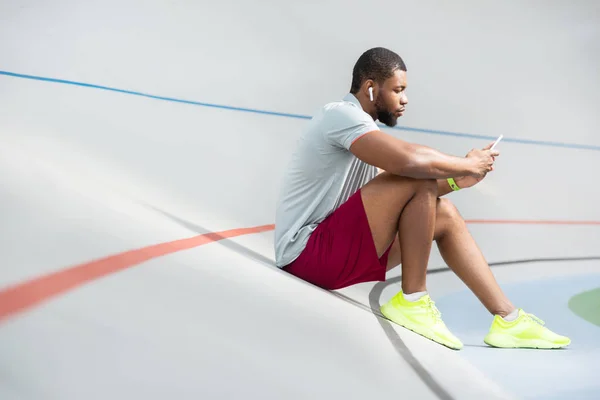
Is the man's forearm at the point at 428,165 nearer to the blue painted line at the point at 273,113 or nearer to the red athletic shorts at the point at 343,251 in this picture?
the red athletic shorts at the point at 343,251

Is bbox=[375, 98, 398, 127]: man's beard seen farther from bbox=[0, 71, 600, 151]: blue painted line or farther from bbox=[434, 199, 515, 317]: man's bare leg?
bbox=[0, 71, 600, 151]: blue painted line

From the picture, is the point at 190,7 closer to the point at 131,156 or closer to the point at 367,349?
the point at 131,156

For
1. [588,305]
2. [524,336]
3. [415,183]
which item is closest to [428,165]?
[415,183]

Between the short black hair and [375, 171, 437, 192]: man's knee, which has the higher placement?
the short black hair

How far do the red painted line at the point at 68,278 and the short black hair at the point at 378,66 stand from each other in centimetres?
55

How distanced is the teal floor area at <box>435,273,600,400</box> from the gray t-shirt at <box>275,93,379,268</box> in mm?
404

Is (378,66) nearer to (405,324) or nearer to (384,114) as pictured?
(384,114)

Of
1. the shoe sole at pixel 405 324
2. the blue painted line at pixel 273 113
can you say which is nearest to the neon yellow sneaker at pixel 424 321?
the shoe sole at pixel 405 324

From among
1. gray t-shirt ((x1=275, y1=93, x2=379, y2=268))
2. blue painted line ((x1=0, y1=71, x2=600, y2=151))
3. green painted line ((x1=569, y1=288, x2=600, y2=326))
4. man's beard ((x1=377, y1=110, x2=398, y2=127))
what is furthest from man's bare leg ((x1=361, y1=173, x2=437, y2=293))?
blue painted line ((x1=0, y1=71, x2=600, y2=151))

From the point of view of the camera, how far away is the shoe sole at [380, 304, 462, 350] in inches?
50.8

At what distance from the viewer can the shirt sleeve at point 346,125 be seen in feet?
4.30

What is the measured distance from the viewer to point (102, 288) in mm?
979

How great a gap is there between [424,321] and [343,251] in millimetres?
211

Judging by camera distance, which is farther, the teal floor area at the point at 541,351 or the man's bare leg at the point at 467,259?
Answer: the man's bare leg at the point at 467,259
